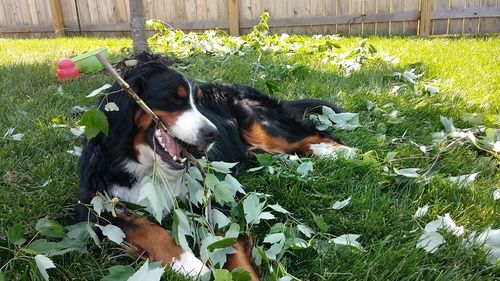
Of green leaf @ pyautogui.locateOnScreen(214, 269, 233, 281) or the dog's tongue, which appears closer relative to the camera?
green leaf @ pyautogui.locateOnScreen(214, 269, 233, 281)

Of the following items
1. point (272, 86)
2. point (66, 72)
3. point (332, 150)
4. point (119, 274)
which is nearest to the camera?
point (119, 274)

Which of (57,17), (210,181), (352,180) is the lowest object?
(352,180)

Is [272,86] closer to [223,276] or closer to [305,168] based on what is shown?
[305,168]

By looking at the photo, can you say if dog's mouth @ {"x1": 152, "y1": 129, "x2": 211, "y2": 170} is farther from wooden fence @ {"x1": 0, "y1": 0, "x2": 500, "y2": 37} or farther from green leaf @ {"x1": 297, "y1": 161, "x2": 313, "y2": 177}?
wooden fence @ {"x1": 0, "y1": 0, "x2": 500, "y2": 37}

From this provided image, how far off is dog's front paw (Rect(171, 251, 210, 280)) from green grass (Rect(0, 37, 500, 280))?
0.30ft

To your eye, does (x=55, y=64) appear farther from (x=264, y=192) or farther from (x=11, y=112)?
(x=264, y=192)

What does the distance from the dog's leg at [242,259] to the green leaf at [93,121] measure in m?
0.75

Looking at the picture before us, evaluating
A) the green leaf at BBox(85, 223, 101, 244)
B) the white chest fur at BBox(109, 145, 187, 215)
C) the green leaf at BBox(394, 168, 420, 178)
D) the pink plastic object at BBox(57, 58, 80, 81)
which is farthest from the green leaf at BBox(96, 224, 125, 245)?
the pink plastic object at BBox(57, 58, 80, 81)

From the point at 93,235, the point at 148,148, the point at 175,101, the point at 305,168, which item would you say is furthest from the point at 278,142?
the point at 93,235

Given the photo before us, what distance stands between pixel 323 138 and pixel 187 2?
313 inches

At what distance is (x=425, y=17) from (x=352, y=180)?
7537mm

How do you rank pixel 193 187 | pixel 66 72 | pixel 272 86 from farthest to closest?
1. pixel 66 72
2. pixel 272 86
3. pixel 193 187

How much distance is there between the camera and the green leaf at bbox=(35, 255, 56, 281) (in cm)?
161

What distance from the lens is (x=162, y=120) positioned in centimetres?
223
